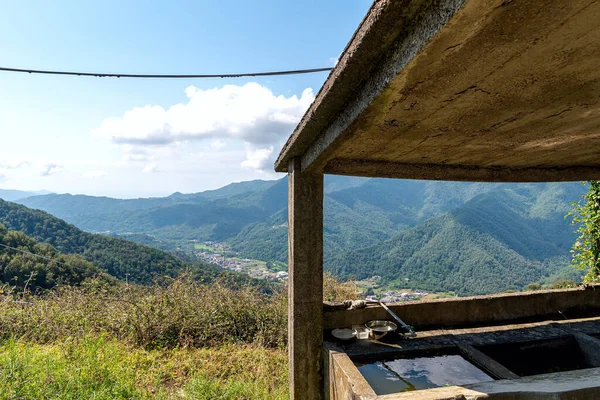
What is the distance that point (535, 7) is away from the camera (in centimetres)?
92

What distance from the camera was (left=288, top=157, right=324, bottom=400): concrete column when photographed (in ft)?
10.5

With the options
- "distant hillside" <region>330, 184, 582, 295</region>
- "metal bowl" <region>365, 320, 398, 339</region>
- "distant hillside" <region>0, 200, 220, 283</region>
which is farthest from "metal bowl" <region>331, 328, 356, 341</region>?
"distant hillside" <region>330, 184, 582, 295</region>

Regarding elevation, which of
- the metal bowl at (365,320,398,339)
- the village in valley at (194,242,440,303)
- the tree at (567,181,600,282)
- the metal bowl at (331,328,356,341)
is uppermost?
the tree at (567,181,600,282)

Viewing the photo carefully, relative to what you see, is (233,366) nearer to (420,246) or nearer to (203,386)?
(203,386)

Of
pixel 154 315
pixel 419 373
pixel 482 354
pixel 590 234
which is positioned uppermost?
pixel 590 234

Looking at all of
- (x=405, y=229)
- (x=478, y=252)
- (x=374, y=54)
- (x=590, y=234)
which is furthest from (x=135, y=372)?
(x=405, y=229)

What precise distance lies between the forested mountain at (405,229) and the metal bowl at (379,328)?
20.5 m

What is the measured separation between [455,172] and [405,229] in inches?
4755

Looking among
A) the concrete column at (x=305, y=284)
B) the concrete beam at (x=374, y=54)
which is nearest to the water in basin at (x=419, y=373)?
the concrete column at (x=305, y=284)

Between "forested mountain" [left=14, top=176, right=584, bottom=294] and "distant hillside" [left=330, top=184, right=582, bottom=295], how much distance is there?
0.20 metres

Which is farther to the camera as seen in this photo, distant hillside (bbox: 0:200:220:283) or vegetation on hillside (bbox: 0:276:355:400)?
distant hillside (bbox: 0:200:220:283)

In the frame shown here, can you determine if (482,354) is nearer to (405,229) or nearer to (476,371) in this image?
(476,371)

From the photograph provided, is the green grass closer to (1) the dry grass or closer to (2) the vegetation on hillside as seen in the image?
(2) the vegetation on hillside

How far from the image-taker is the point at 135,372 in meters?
4.39
